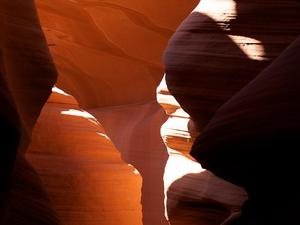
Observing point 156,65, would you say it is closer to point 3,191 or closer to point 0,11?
point 0,11

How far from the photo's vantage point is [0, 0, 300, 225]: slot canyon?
2.22m

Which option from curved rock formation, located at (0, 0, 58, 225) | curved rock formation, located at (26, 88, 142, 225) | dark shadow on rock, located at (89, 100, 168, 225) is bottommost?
dark shadow on rock, located at (89, 100, 168, 225)

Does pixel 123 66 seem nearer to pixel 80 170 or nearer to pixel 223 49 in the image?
pixel 80 170

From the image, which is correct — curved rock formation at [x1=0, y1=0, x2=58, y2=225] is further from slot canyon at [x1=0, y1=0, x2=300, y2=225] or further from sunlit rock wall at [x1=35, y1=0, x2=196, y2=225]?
sunlit rock wall at [x1=35, y1=0, x2=196, y2=225]

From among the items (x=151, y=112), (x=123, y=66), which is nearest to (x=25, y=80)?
(x=151, y=112)

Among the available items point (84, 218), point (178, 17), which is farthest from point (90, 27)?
point (84, 218)

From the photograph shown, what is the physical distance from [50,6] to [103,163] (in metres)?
2.84

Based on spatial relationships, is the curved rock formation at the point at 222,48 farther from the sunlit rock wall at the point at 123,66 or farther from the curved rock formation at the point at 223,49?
the sunlit rock wall at the point at 123,66

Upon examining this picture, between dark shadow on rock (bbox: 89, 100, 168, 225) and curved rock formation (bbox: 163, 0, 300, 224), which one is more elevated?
curved rock formation (bbox: 163, 0, 300, 224)

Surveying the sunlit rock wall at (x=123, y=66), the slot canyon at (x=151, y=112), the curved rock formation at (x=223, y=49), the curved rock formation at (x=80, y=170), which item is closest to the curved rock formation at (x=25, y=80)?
the slot canyon at (x=151, y=112)

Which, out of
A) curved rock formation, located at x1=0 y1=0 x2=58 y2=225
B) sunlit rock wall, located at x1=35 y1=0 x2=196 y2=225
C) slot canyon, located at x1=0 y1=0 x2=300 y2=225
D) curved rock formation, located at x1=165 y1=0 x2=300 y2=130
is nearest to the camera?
slot canyon, located at x1=0 y1=0 x2=300 y2=225

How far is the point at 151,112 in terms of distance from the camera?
759cm

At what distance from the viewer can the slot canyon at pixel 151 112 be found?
222cm

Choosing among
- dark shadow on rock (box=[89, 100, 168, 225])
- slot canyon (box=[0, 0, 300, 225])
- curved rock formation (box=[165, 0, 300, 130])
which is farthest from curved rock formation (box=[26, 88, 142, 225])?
curved rock formation (box=[165, 0, 300, 130])
